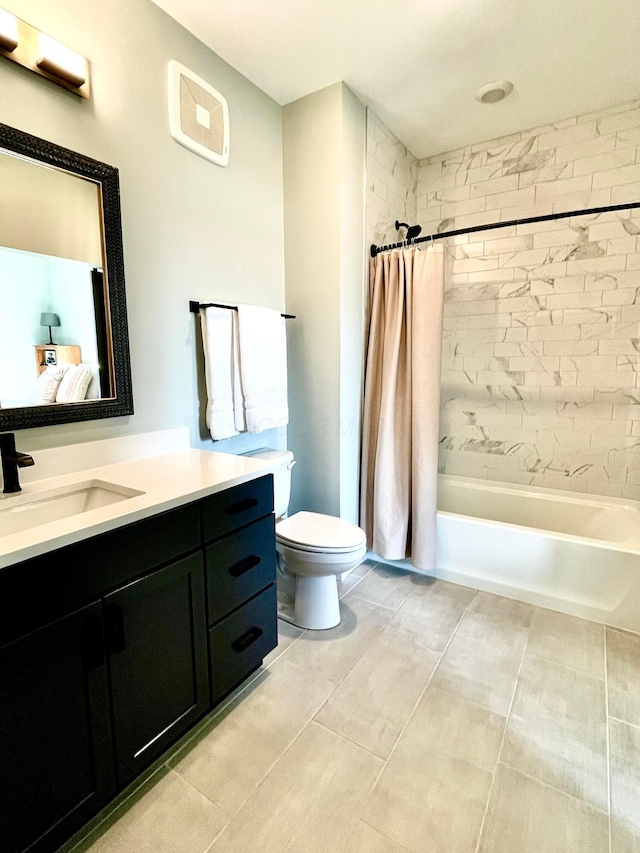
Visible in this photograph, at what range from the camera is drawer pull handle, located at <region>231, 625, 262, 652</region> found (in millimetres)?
1536

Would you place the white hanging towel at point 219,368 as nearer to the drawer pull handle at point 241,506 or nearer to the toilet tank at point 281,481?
the toilet tank at point 281,481

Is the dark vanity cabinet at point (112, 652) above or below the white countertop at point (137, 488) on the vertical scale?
below

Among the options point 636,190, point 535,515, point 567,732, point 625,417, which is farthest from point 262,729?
point 636,190

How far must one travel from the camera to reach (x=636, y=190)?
2.38 metres

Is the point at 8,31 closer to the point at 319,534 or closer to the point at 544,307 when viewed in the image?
the point at 319,534

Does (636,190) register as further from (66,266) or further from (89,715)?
(89,715)

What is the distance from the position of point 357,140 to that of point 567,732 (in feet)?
9.32

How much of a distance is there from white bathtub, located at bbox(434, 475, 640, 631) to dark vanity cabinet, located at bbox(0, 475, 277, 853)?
138 cm

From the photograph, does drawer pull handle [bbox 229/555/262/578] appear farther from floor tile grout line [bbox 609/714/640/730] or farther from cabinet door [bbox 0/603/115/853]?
floor tile grout line [bbox 609/714/640/730]

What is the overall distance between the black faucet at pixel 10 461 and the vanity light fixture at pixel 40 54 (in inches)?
45.4

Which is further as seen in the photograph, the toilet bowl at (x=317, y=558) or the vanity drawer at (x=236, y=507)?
the toilet bowl at (x=317, y=558)

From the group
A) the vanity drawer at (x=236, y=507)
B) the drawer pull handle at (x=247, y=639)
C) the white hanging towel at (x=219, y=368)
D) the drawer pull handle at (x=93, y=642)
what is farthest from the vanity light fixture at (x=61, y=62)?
the drawer pull handle at (x=247, y=639)

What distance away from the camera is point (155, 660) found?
1.23m

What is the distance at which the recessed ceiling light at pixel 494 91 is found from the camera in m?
2.15
